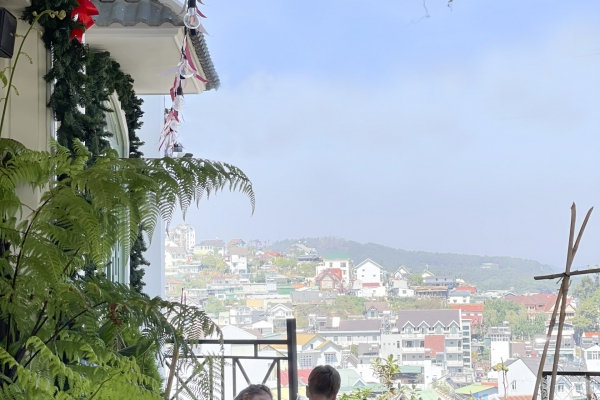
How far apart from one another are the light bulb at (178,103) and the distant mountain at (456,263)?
6362 millimetres

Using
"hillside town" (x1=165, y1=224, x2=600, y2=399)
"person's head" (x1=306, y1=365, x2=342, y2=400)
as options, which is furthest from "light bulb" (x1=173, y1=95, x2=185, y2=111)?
"hillside town" (x1=165, y1=224, x2=600, y2=399)

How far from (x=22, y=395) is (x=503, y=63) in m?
15.4

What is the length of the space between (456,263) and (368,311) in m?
2.51

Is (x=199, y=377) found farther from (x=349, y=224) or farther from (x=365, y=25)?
(x=365, y=25)

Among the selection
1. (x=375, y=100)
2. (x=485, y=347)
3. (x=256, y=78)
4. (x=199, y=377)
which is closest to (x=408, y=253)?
(x=485, y=347)

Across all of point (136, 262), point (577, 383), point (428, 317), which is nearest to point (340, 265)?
point (428, 317)

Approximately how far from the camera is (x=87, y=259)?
1.78 metres

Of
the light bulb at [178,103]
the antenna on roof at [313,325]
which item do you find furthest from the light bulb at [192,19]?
the antenna on roof at [313,325]

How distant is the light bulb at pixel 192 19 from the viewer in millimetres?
2914

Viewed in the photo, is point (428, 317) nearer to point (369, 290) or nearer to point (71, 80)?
point (369, 290)

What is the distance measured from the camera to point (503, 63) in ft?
50.6

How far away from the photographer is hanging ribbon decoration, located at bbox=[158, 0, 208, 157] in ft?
9.59

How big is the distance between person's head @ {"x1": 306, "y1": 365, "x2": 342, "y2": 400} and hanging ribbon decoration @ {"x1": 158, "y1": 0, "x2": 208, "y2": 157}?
1.13 metres

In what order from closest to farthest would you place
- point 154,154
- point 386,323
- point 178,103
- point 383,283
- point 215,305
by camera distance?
point 178,103 < point 154,154 < point 386,323 < point 383,283 < point 215,305
